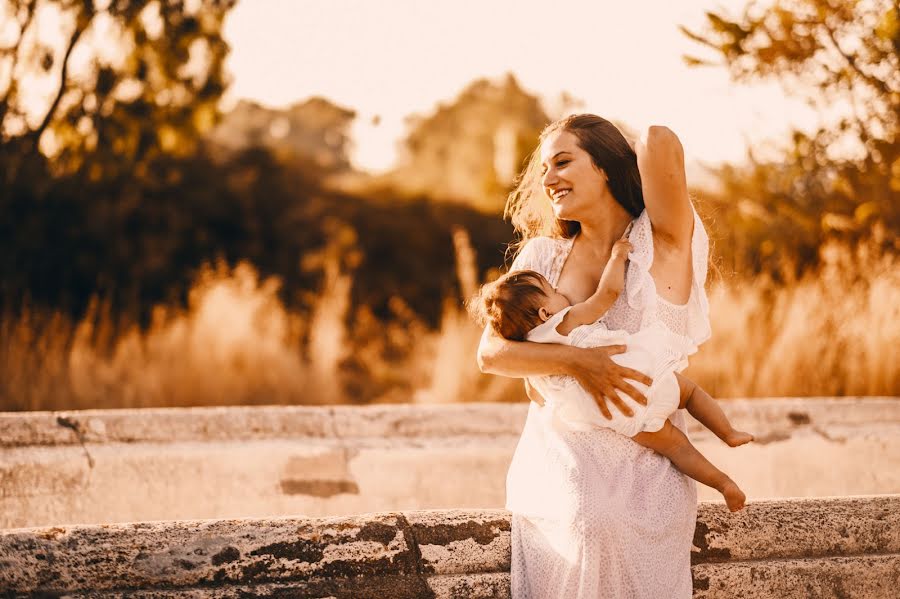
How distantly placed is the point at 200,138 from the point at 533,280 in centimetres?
685

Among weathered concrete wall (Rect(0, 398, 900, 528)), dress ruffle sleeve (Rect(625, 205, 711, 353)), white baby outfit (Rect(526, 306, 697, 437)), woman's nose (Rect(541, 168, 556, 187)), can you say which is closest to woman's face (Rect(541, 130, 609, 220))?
woman's nose (Rect(541, 168, 556, 187))

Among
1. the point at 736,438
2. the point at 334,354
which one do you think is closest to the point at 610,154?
the point at 736,438

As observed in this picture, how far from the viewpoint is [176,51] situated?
24.5 ft

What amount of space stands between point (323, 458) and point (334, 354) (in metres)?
3.56

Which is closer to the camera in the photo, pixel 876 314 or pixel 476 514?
pixel 476 514

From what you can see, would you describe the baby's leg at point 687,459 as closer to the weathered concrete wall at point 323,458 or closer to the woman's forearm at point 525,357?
the woman's forearm at point 525,357

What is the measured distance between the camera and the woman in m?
1.91

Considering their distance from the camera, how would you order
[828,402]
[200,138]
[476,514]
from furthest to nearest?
[200,138]
[828,402]
[476,514]

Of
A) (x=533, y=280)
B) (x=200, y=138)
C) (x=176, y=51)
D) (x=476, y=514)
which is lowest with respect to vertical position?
(x=476, y=514)

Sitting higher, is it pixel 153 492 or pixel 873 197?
pixel 873 197

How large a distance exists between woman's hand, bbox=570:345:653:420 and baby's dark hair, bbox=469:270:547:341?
0.16 metres

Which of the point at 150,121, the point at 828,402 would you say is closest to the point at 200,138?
the point at 150,121

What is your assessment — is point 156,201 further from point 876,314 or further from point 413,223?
point 876,314

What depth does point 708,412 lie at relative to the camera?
222 centimetres
